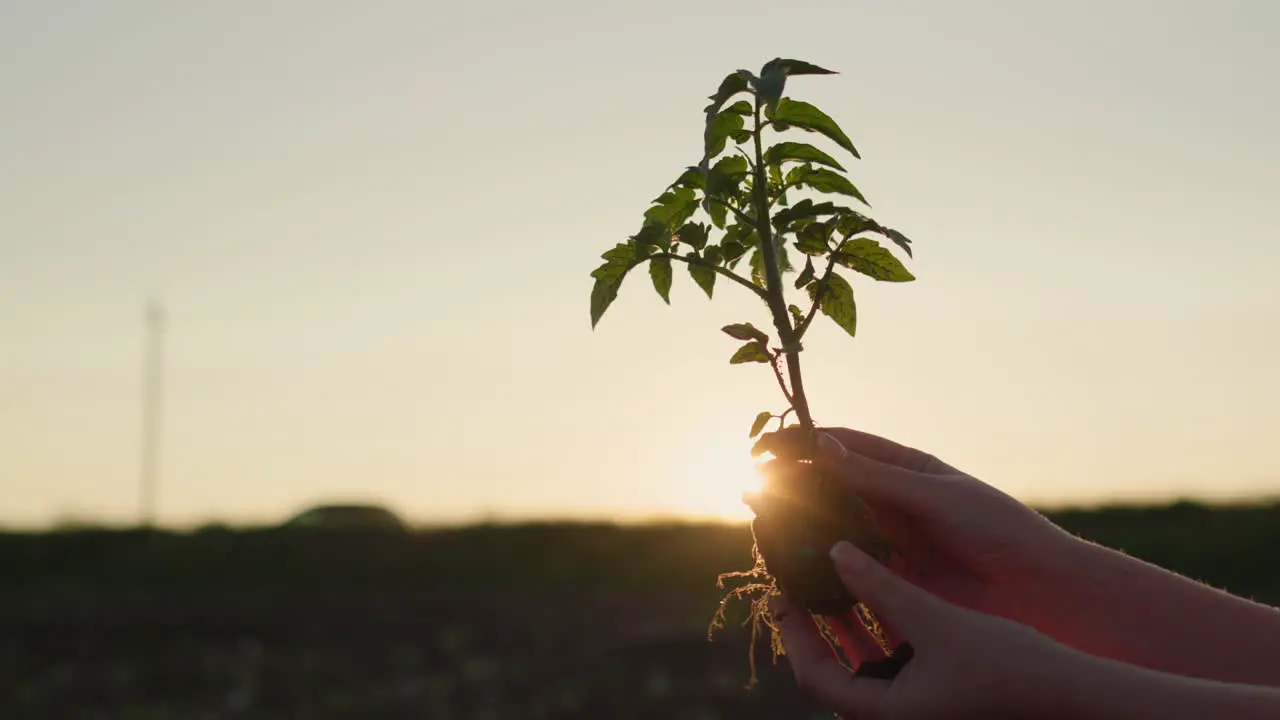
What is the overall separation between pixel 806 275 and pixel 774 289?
0.50ft

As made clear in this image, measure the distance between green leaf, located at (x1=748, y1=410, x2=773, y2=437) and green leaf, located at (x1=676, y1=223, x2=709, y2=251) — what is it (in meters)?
0.40

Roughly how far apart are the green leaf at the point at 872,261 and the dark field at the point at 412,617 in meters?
7.78

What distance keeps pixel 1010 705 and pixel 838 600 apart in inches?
29.3

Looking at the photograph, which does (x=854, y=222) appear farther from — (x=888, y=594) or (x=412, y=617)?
(x=412, y=617)

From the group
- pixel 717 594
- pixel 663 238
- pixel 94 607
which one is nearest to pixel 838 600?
pixel 663 238

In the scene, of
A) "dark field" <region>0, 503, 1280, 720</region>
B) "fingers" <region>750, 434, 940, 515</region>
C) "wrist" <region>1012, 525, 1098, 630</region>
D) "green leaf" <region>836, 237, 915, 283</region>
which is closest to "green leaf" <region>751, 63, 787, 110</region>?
"green leaf" <region>836, 237, 915, 283</region>

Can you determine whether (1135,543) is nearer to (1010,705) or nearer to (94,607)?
(94,607)

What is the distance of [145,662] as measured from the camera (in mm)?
11336

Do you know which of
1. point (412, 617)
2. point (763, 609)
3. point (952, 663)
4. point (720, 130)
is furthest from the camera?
point (412, 617)

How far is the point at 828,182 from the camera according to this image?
2539 millimetres

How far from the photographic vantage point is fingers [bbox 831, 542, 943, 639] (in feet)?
6.17

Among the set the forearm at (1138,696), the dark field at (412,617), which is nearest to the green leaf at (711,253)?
the forearm at (1138,696)

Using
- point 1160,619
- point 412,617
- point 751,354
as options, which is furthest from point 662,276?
point 412,617

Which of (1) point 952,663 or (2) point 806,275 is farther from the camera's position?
(2) point 806,275
